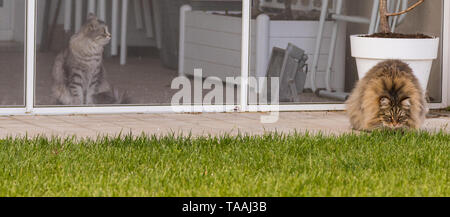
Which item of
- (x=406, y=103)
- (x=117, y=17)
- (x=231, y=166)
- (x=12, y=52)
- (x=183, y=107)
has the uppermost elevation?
(x=117, y=17)

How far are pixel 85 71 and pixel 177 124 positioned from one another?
3.89ft

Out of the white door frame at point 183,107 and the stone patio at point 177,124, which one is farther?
the white door frame at point 183,107

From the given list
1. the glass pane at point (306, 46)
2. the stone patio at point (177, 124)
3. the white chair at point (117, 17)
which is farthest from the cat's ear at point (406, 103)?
the white chair at point (117, 17)

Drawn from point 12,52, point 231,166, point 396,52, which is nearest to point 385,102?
point 396,52

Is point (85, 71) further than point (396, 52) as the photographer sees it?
Yes

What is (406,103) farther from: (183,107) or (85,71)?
(85,71)

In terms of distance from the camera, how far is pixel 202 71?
32.2ft

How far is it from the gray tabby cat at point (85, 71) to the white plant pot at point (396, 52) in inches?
89.3

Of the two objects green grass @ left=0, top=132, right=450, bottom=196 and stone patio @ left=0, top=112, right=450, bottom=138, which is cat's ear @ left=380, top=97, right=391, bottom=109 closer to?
green grass @ left=0, top=132, right=450, bottom=196

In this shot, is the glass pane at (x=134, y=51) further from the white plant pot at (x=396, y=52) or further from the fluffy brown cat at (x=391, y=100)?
the fluffy brown cat at (x=391, y=100)

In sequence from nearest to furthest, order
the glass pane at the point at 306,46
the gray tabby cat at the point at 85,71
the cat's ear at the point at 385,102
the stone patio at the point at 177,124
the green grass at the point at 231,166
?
the green grass at the point at 231,166 → the cat's ear at the point at 385,102 → the stone patio at the point at 177,124 → the gray tabby cat at the point at 85,71 → the glass pane at the point at 306,46

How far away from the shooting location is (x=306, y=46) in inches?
398

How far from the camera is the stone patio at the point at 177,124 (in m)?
8.43

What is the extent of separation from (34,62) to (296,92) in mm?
2623
